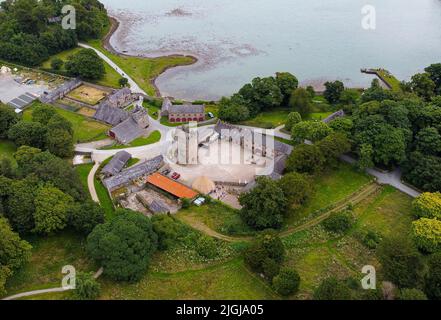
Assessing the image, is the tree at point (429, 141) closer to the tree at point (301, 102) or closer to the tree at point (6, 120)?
the tree at point (301, 102)

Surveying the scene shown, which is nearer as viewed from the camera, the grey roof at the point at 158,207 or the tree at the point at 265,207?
the tree at the point at 265,207

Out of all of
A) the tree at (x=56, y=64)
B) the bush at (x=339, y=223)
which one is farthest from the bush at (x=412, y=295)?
the tree at (x=56, y=64)

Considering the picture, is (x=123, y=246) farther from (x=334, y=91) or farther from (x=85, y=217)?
(x=334, y=91)

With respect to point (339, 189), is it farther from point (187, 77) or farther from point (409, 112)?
point (187, 77)

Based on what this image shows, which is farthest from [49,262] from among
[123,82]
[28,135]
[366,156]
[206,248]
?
[123,82]

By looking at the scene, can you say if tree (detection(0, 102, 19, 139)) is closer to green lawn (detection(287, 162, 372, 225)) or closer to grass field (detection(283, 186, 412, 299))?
green lawn (detection(287, 162, 372, 225))

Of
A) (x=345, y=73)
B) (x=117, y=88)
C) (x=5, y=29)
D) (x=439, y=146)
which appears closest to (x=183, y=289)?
(x=439, y=146)

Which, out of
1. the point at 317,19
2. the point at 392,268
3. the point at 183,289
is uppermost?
the point at 317,19
